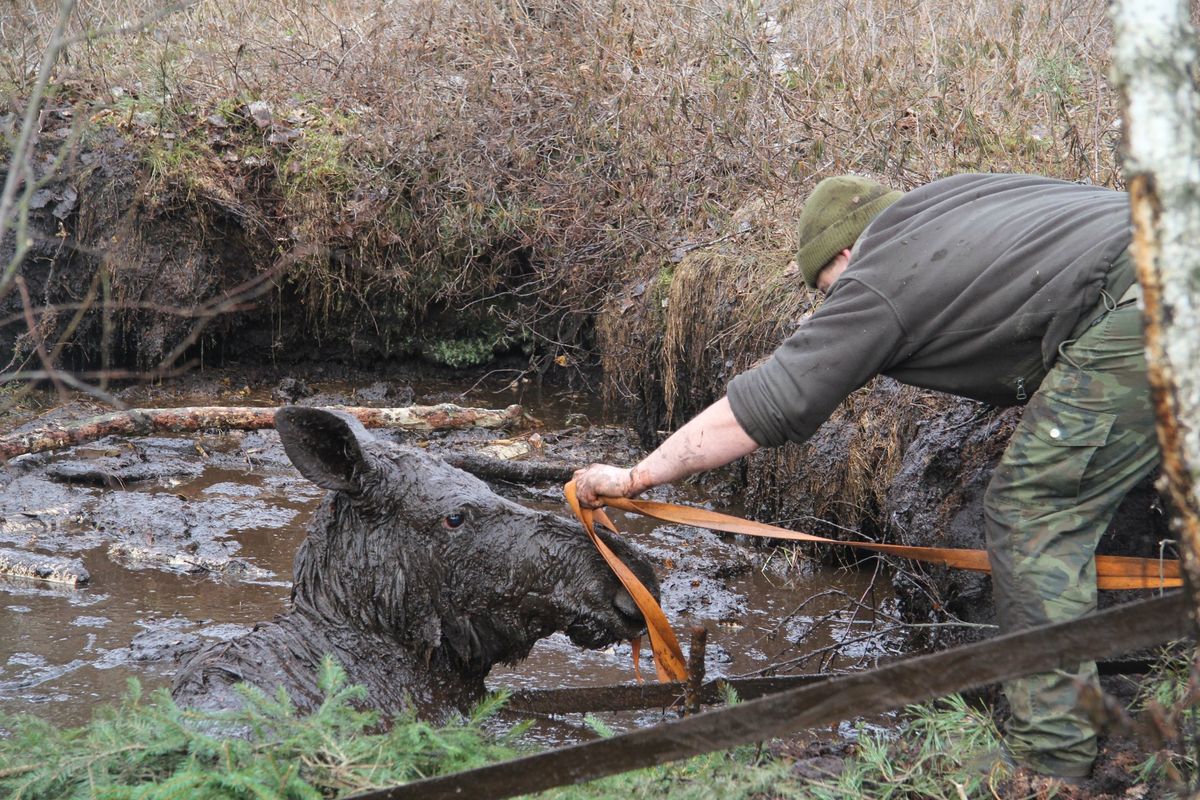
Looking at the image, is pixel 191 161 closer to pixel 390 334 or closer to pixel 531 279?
pixel 390 334

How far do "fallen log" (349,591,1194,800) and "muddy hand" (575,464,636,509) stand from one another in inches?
64.9

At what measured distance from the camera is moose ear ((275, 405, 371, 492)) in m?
4.02

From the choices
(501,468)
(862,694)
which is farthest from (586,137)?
(862,694)

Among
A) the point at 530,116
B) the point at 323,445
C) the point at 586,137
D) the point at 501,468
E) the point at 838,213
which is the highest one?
the point at 530,116

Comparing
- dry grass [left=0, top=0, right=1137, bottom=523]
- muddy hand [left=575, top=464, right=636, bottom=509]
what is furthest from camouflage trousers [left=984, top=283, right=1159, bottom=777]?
dry grass [left=0, top=0, right=1137, bottom=523]

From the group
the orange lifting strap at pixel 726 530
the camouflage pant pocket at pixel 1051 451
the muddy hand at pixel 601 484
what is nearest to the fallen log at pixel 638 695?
the orange lifting strap at pixel 726 530

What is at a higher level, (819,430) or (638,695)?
(819,430)

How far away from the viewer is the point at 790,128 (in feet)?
31.3

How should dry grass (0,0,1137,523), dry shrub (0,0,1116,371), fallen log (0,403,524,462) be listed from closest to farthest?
fallen log (0,403,524,462) < dry grass (0,0,1137,523) < dry shrub (0,0,1116,371)

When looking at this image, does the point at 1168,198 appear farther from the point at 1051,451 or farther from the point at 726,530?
the point at 726,530

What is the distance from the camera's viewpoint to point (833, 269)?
4234 millimetres

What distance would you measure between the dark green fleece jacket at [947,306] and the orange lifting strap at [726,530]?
1.53 ft

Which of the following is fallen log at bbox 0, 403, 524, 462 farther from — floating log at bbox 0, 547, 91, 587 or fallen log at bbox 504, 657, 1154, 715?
fallen log at bbox 504, 657, 1154, 715

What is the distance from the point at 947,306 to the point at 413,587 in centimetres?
217
